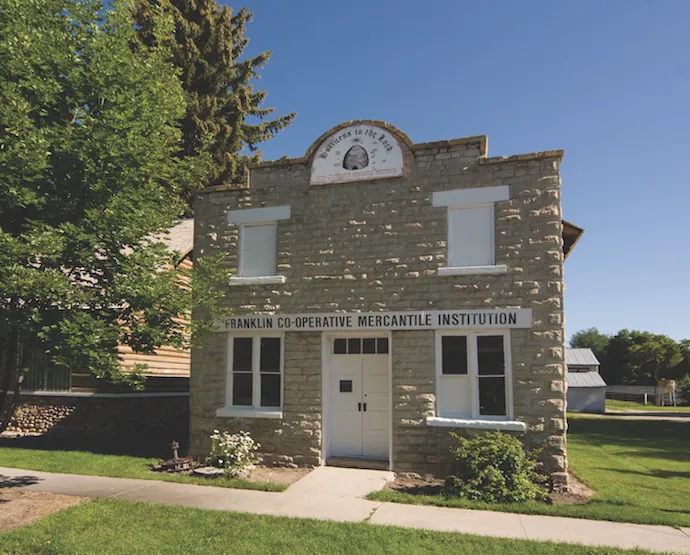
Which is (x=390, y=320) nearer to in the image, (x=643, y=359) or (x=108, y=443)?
(x=108, y=443)

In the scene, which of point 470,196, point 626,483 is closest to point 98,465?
point 470,196

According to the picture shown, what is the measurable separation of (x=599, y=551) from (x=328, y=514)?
346 centimetres

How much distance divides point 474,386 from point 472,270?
2084 millimetres

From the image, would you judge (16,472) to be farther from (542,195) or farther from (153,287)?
(542,195)

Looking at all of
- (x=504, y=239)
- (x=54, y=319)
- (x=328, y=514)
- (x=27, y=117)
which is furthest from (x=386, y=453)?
(x=27, y=117)

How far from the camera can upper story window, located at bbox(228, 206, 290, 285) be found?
38.3 feet

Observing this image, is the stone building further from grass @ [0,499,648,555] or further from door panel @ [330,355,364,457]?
grass @ [0,499,648,555]

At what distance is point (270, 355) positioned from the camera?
11.4m

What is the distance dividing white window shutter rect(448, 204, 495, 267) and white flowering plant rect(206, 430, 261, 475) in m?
5.11

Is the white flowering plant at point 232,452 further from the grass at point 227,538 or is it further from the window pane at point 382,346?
the window pane at point 382,346

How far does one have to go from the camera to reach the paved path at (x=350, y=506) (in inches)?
275

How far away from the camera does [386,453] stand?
35.5ft

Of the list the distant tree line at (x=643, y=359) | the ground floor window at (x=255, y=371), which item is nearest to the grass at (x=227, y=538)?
the ground floor window at (x=255, y=371)

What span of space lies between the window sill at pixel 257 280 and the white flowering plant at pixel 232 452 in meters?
2.96
